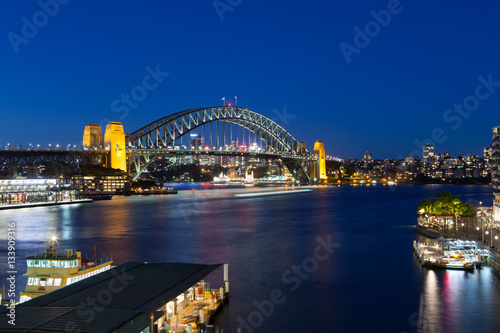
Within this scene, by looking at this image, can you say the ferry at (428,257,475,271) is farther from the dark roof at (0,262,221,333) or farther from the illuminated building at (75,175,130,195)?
the illuminated building at (75,175,130,195)

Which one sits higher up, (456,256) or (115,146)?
(115,146)

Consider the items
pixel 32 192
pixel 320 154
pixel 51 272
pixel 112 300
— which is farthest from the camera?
pixel 320 154

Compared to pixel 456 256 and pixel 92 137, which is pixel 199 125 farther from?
pixel 456 256

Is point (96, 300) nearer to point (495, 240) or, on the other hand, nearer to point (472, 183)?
point (495, 240)

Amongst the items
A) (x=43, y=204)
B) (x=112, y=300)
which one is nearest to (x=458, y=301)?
(x=112, y=300)

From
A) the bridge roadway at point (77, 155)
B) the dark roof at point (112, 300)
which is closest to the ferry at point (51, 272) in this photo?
the dark roof at point (112, 300)

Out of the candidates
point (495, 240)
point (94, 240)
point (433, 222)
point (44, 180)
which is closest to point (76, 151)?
point (44, 180)
